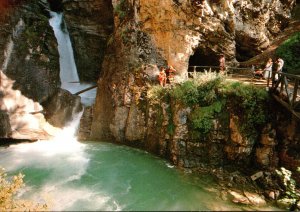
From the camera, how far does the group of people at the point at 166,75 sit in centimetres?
1417

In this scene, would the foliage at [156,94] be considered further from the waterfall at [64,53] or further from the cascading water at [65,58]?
the waterfall at [64,53]

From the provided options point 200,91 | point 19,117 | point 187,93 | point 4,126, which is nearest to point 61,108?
point 19,117

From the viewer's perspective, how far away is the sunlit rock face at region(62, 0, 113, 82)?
63.0 feet

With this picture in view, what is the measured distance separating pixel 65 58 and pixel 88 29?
99.8 inches

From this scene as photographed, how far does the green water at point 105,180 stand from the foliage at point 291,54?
26.6 feet

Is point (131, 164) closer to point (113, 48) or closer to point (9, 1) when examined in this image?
point (113, 48)

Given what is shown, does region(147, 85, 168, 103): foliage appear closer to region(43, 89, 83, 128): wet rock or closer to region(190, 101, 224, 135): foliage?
region(190, 101, 224, 135): foliage

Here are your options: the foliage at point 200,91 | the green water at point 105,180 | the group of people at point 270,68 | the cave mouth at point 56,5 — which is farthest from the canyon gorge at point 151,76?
the group of people at point 270,68

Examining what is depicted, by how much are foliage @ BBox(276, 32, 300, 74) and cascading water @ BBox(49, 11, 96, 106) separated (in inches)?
Answer: 454

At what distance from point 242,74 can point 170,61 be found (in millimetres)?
4969

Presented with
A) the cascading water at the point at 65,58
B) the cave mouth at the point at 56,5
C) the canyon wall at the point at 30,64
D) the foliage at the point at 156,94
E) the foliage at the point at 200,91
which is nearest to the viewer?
the foliage at the point at 200,91

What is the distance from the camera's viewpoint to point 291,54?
611 inches

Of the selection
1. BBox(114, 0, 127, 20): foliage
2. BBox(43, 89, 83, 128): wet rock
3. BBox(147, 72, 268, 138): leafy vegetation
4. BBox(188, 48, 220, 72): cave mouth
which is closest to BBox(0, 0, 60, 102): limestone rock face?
BBox(43, 89, 83, 128): wet rock

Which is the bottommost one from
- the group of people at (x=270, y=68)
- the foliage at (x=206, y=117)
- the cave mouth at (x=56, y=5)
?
the foliage at (x=206, y=117)
